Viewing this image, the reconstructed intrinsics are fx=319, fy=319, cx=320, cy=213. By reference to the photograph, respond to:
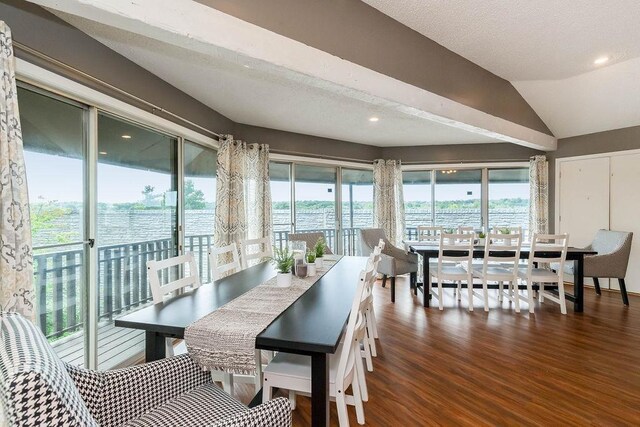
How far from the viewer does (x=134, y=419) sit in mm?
1253

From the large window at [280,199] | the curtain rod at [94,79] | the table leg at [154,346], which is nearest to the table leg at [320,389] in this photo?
the table leg at [154,346]

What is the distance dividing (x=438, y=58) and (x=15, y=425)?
332 cm

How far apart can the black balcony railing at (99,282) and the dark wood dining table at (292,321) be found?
80 cm

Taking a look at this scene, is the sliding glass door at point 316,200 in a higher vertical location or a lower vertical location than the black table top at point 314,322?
higher

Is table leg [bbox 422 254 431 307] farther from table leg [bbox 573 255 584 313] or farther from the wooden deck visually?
the wooden deck

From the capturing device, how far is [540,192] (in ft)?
17.7

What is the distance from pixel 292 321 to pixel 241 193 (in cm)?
292

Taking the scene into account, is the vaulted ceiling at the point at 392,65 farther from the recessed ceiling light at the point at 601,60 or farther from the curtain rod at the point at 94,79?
the curtain rod at the point at 94,79

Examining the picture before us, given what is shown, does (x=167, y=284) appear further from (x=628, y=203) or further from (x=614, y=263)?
(x=628, y=203)

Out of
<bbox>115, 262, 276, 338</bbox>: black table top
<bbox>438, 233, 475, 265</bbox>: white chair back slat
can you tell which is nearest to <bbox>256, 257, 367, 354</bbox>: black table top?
<bbox>115, 262, 276, 338</bbox>: black table top

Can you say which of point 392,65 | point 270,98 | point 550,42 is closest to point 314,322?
point 392,65

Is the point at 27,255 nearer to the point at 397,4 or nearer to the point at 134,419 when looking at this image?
the point at 134,419

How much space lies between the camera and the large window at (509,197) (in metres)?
5.80

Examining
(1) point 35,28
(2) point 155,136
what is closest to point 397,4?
(1) point 35,28
